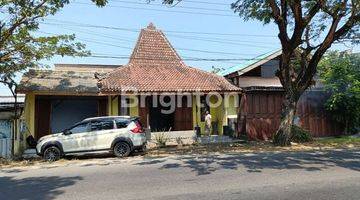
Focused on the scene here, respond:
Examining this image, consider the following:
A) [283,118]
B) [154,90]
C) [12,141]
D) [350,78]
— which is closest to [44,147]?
[12,141]

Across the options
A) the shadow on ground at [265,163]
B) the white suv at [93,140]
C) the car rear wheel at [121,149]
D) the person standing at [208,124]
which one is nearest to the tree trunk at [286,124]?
the person standing at [208,124]

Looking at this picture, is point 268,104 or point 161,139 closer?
point 161,139

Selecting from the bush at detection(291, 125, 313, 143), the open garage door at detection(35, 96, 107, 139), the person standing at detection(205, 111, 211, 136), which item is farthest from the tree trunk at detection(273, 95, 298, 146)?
the open garage door at detection(35, 96, 107, 139)

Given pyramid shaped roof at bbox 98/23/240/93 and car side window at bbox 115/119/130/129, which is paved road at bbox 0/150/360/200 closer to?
car side window at bbox 115/119/130/129

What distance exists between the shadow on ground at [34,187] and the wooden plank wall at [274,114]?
565 inches

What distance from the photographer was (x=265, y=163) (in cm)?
1268

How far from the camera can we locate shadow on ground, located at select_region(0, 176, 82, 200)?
351 inches

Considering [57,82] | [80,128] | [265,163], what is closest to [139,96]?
[57,82]

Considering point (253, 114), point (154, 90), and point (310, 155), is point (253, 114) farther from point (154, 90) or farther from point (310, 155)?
point (310, 155)

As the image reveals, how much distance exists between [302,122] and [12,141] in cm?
1606

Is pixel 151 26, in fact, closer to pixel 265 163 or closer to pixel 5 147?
pixel 5 147

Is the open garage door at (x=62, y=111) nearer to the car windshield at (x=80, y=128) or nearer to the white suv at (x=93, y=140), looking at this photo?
the white suv at (x=93, y=140)

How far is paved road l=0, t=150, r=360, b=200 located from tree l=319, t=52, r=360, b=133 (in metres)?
11.2

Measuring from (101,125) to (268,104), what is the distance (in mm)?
11036
